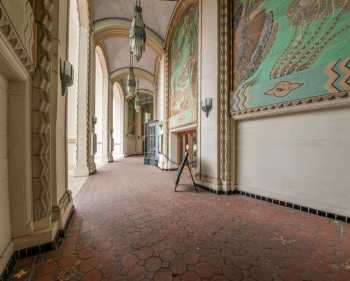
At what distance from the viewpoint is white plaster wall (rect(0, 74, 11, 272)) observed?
4.90 ft

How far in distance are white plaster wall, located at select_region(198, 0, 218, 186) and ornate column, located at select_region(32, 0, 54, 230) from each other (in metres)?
3.17

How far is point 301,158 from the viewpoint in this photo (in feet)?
9.75

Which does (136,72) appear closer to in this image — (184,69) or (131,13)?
(131,13)

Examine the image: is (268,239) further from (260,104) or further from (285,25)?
(285,25)

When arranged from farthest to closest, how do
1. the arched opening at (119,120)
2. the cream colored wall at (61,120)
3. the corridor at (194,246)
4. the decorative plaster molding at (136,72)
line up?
the arched opening at (119,120)
the decorative plaster molding at (136,72)
the cream colored wall at (61,120)
the corridor at (194,246)

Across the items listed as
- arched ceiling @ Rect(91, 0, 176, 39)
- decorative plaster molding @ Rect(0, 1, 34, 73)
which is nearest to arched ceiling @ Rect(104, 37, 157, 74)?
arched ceiling @ Rect(91, 0, 176, 39)

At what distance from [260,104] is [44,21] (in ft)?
11.4

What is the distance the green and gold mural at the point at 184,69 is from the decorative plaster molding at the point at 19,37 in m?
3.99

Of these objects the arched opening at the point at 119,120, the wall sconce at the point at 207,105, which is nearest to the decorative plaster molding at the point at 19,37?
the wall sconce at the point at 207,105

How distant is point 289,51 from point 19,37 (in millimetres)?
3680

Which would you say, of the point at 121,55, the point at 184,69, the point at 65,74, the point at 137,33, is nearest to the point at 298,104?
the point at 137,33

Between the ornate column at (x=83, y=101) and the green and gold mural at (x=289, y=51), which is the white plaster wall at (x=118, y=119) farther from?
the green and gold mural at (x=289, y=51)

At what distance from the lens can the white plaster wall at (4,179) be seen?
1.49 metres

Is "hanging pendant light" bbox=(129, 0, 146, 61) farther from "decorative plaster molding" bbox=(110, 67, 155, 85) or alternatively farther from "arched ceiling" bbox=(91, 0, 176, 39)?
"decorative plaster molding" bbox=(110, 67, 155, 85)
